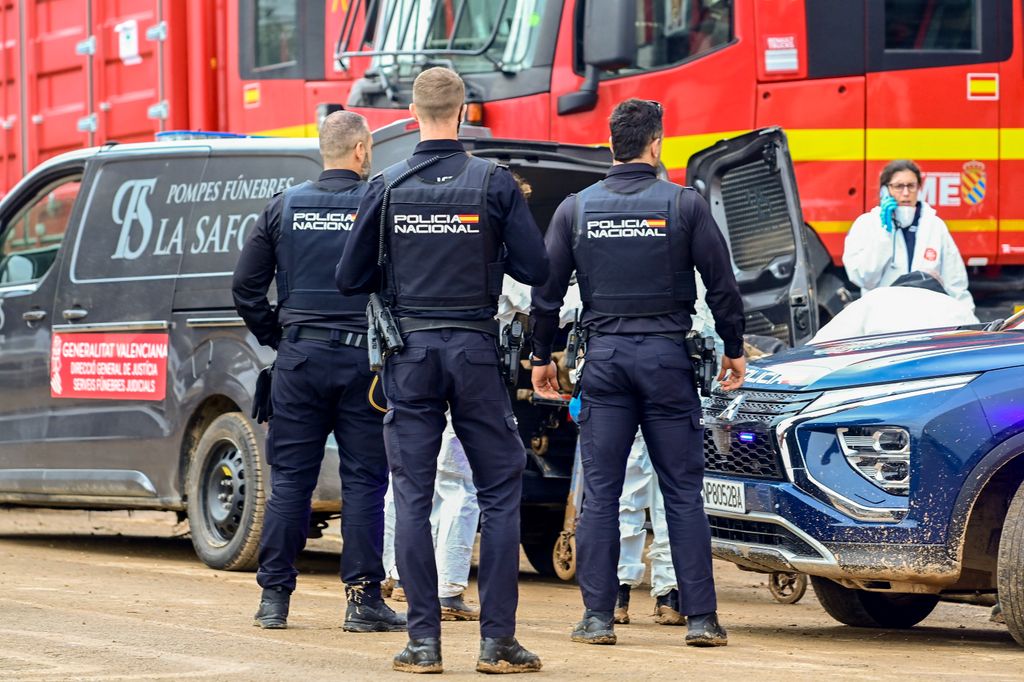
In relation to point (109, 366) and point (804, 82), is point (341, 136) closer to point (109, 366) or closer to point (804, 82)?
point (109, 366)

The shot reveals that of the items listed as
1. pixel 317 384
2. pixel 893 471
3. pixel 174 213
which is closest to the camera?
pixel 893 471

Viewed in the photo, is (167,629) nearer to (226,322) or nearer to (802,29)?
(226,322)

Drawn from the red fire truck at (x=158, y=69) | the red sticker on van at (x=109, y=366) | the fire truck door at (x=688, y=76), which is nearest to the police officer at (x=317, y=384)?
the red sticker on van at (x=109, y=366)

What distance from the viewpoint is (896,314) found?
7906 mm

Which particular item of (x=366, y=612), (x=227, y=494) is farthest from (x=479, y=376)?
(x=227, y=494)

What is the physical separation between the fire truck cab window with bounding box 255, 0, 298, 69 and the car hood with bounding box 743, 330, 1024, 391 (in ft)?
21.0

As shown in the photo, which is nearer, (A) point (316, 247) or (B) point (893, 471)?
(B) point (893, 471)

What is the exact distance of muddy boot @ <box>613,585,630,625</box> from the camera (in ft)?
23.8

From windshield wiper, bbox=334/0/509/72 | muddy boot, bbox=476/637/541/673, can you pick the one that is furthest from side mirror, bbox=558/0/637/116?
muddy boot, bbox=476/637/541/673

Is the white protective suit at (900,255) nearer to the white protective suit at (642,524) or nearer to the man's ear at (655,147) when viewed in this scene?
the white protective suit at (642,524)

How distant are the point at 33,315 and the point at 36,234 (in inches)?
17.6

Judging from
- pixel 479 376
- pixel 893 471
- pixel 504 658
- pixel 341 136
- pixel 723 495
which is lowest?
pixel 504 658

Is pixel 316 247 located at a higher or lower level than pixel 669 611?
higher

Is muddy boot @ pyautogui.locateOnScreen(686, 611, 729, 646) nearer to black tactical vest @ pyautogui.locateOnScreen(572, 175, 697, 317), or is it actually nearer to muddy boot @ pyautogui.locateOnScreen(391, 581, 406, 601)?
black tactical vest @ pyautogui.locateOnScreen(572, 175, 697, 317)
